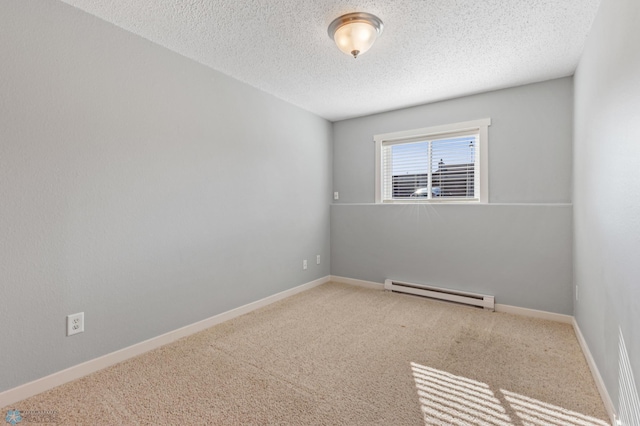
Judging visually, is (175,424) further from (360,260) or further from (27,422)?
(360,260)

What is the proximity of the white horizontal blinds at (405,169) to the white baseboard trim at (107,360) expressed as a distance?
2306mm

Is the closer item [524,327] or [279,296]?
[524,327]

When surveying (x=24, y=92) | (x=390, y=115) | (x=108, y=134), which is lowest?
(x=108, y=134)

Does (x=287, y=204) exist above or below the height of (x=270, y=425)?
above

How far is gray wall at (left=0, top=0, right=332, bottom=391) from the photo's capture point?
1745 mm

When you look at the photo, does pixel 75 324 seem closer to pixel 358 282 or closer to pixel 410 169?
pixel 358 282

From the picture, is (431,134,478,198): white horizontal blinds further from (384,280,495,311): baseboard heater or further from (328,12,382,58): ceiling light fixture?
(328,12,382,58): ceiling light fixture

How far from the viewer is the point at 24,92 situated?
68.9 inches

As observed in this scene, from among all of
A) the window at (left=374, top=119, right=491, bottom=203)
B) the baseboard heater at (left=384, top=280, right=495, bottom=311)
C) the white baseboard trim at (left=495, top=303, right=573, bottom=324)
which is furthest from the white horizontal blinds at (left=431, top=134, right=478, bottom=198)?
the white baseboard trim at (left=495, top=303, right=573, bottom=324)

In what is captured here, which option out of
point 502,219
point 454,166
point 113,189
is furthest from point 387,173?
point 113,189

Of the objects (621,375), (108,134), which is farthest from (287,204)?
(621,375)

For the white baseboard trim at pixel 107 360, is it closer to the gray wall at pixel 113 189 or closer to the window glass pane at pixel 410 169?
the gray wall at pixel 113 189

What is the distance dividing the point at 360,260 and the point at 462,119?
219 cm

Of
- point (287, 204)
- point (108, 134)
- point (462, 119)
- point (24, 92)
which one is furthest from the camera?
point (287, 204)
